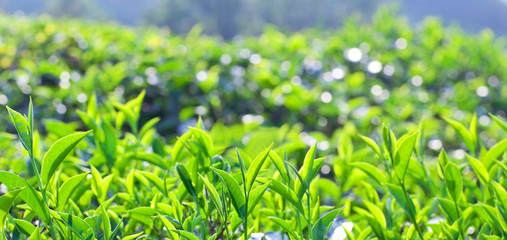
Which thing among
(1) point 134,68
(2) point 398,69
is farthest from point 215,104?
(2) point 398,69

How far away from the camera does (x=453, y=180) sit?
1131mm

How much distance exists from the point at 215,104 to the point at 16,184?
7.13ft

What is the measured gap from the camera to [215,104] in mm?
3070

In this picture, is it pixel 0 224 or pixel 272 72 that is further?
pixel 272 72

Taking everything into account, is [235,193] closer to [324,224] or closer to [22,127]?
[324,224]

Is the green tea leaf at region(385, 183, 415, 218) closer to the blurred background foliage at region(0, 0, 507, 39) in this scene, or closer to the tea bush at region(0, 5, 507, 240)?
the tea bush at region(0, 5, 507, 240)

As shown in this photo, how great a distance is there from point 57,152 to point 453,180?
0.88 m

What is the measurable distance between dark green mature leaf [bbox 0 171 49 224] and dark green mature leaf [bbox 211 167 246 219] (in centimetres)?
35

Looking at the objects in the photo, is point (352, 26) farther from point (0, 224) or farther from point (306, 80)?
point (0, 224)

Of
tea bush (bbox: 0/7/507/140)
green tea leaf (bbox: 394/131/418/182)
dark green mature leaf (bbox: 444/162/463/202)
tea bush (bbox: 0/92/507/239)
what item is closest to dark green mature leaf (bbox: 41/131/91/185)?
tea bush (bbox: 0/92/507/239)

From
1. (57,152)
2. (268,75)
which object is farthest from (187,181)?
(268,75)

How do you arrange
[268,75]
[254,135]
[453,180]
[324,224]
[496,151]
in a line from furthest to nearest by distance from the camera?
[268,75], [254,135], [496,151], [453,180], [324,224]

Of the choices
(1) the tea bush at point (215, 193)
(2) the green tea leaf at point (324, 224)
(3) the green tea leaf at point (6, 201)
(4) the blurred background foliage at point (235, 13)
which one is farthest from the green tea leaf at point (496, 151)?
(4) the blurred background foliage at point (235, 13)

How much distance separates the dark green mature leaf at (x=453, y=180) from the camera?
1111 mm
